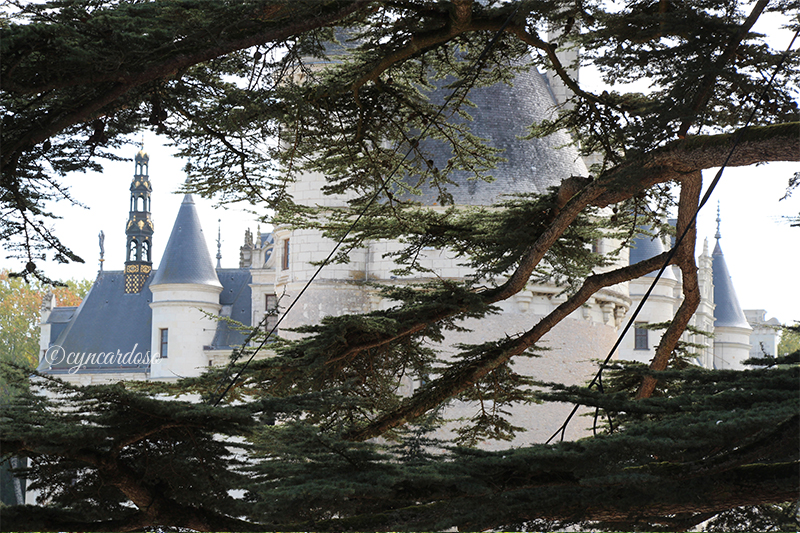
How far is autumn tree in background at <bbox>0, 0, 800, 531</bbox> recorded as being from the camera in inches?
160

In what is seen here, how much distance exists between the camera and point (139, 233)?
36031mm

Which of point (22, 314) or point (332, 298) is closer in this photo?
point (332, 298)

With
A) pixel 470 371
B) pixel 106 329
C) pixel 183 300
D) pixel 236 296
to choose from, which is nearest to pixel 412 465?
pixel 470 371

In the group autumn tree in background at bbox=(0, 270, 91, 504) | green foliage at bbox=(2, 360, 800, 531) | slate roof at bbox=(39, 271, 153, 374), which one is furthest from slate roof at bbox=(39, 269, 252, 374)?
green foliage at bbox=(2, 360, 800, 531)

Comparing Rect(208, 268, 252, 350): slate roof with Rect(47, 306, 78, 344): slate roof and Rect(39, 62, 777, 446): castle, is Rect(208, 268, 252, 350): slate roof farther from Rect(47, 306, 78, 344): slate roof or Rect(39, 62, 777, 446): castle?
Rect(47, 306, 78, 344): slate roof

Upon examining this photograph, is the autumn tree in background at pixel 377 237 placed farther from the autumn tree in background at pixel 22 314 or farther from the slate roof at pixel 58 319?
the autumn tree in background at pixel 22 314

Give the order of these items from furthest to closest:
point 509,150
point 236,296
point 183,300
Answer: point 236,296, point 183,300, point 509,150

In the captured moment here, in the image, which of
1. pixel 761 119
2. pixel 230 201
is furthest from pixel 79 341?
pixel 761 119

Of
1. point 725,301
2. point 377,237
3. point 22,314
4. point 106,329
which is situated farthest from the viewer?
point 22,314

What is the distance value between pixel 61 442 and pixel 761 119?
4872mm

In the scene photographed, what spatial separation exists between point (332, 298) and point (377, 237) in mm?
8694

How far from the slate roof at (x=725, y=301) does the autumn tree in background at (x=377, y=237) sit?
2801 cm

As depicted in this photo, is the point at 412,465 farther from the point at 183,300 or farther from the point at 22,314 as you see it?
the point at 22,314

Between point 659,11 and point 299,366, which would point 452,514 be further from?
point 659,11
